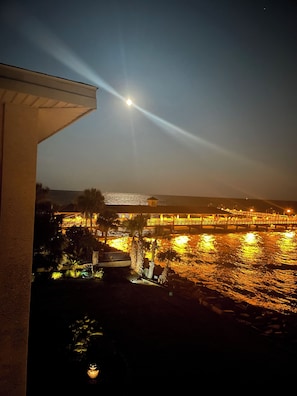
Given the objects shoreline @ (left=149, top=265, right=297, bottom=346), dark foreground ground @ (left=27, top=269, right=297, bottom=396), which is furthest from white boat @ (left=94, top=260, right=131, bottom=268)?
dark foreground ground @ (left=27, top=269, right=297, bottom=396)

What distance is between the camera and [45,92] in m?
2.49

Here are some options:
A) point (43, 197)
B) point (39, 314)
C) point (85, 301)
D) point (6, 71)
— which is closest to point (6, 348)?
point (6, 71)

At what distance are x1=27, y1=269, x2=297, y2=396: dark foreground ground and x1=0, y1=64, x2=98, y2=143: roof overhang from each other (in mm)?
5986

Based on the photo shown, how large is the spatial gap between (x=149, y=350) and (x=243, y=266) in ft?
69.3

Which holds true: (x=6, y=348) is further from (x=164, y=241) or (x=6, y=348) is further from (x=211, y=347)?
(x=164, y=241)

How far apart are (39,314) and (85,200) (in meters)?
17.2

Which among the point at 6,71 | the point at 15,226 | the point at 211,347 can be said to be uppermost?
the point at 6,71

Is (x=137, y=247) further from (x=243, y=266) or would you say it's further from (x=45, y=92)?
(x=45, y=92)

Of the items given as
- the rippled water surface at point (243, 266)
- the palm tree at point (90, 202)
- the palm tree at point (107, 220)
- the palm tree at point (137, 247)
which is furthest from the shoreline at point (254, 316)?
the palm tree at point (90, 202)

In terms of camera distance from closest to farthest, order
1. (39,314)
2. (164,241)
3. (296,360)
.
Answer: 1. (296,360)
2. (39,314)
3. (164,241)

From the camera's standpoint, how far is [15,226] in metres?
2.73

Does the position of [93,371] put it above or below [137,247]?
below

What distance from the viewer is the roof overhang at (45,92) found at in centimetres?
236

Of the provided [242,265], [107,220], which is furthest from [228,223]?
[107,220]
